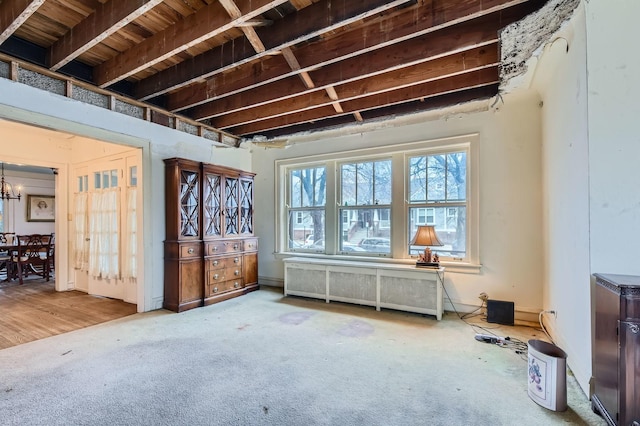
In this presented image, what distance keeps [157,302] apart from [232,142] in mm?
3024

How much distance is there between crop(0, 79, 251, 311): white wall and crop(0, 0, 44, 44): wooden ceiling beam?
27.7 inches

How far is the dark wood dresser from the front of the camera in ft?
5.25

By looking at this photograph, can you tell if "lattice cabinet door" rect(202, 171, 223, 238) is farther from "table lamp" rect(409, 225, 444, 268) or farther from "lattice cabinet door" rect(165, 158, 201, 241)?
"table lamp" rect(409, 225, 444, 268)

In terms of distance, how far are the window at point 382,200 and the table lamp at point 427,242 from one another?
0.89 ft

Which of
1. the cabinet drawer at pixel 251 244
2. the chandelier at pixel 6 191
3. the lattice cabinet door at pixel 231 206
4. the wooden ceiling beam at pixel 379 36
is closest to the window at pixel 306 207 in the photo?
the cabinet drawer at pixel 251 244

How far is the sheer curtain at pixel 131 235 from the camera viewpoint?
4.55 meters

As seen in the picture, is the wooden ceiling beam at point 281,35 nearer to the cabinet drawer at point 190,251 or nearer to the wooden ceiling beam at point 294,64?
the wooden ceiling beam at point 294,64

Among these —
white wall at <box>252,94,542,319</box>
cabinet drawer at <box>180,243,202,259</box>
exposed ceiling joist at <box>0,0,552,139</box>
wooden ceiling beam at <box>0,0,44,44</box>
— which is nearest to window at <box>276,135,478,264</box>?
white wall at <box>252,94,542,319</box>

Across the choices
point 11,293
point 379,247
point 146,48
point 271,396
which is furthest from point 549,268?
point 11,293

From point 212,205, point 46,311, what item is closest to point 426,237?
point 212,205

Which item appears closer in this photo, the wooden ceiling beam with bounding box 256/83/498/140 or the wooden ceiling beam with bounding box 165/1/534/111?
the wooden ceiling beam with bounding box 165/1/534/111

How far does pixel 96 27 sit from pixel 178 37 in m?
0.66

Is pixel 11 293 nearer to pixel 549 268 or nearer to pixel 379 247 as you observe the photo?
pixel 379 247

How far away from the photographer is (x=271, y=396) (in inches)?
83.4
